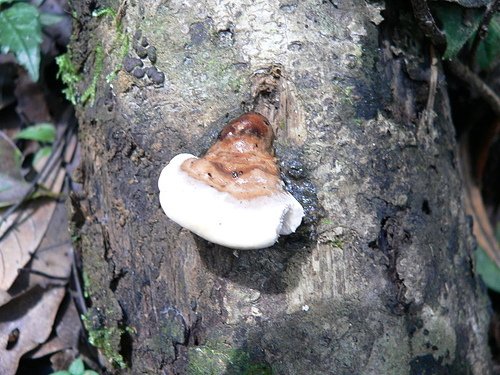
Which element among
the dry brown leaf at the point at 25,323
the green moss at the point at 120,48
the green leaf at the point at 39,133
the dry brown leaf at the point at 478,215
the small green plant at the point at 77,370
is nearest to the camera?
the green moss at the point at 120,48

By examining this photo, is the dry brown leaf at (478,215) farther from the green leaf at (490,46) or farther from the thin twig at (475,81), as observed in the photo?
the green leaf at (490,46)

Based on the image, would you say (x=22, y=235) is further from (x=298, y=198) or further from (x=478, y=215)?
(x=478, y=215)

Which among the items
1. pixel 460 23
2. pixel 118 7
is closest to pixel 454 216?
pixel 460 23

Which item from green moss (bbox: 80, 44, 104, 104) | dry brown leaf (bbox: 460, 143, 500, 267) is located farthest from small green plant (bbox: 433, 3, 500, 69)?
green moss (bbox: 80, 44, 104, 104)

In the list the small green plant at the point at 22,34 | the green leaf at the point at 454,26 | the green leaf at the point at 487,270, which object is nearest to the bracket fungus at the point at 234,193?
the green leaf at the point at 454,26

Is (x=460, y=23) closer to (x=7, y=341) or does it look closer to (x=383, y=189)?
(x=383, y=189)

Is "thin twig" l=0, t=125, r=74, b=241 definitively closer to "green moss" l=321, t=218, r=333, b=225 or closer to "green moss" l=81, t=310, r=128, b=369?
"green moss" l=81, t=310, r=128, b=369
